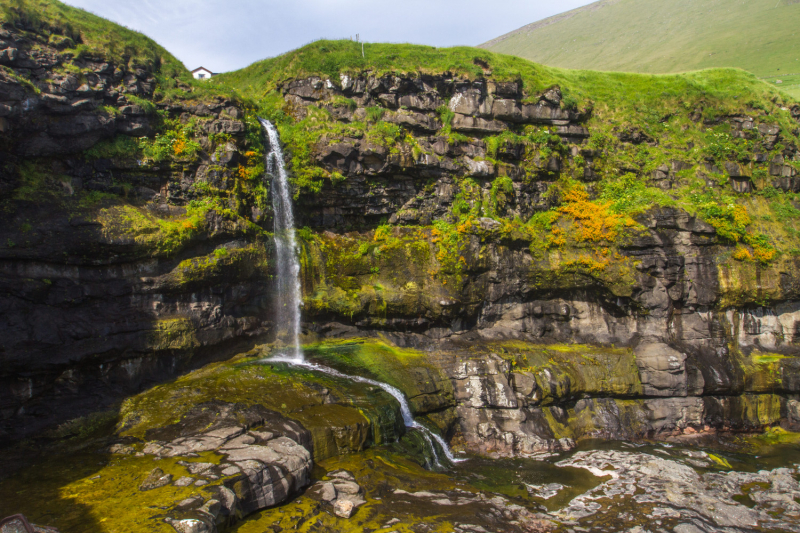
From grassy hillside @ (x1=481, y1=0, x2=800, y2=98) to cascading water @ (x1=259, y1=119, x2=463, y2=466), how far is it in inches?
1753

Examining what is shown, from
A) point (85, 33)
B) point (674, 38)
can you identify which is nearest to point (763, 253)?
point (85, 33)

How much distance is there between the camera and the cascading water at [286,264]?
1805cm

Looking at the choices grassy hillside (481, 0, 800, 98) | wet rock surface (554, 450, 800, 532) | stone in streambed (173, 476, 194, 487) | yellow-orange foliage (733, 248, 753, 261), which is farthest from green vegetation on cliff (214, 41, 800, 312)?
grassy hillside (481, 0, 800, 98)

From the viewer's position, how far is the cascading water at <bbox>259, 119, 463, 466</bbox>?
18.0 m

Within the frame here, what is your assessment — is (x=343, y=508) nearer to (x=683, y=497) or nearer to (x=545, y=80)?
(x=683, y=497)

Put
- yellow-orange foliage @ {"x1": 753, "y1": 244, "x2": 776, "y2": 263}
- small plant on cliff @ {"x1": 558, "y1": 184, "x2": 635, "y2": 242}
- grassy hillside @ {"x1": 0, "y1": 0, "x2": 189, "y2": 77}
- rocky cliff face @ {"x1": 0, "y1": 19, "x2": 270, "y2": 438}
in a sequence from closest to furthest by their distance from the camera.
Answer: rocky cliff face @ {"x1": 0, "y1": 19, "x2": 270, "y2": 438} → grassy hillside @ {"x1": 0, "y1": 0, "x2": 189, "y2": 77} → yellow-orange foliage @ {"x1": 753, "y1": 244, "x2": 776, "y2": 263} → small plant on cliff @ {"x1": 558, "y1": 184, "x2": 635, "y2": 242}

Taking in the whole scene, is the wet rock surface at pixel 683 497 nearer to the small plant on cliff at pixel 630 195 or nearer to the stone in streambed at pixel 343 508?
the stone in streambed at pixel 343 508

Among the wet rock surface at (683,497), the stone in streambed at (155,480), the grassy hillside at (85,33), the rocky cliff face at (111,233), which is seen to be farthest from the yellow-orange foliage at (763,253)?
the grassy hillside at (85,33)

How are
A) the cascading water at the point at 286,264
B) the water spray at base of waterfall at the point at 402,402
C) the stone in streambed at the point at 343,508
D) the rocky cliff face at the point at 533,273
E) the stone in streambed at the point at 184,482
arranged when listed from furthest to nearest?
the rocky cliff face at the point at 533,273 → the cascading water at the point at 286,264 → the water spray at base of waterfall at the point at 402,402 → the stone in streambed at the point at 343,508 → the stone in streambed at the point at 184,482

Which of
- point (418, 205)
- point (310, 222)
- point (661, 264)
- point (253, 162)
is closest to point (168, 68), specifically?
point (253, 162)

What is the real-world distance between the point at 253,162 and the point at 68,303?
912 cm

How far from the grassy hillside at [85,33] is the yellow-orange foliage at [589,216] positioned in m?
20.3

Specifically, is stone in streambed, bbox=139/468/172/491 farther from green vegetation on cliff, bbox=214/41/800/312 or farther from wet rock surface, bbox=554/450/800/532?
green vegetation on cliff, bbox=214/41/800/312

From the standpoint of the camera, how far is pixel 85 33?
1788cm
